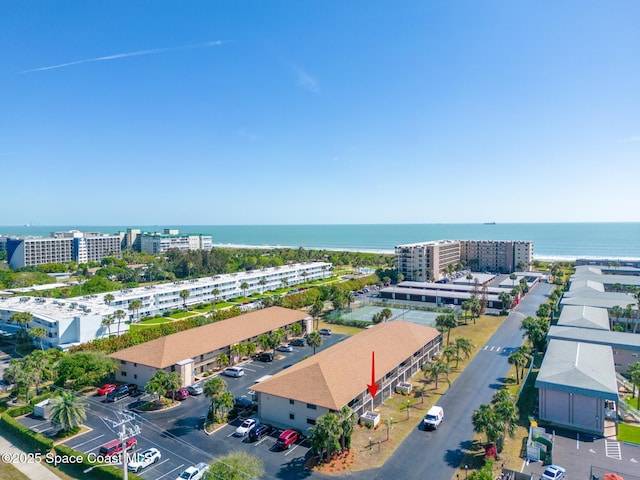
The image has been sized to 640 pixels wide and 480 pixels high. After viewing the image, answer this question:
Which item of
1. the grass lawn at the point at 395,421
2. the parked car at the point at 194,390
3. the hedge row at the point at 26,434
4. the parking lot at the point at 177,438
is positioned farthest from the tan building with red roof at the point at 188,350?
the grass lawn at the point at 395,421

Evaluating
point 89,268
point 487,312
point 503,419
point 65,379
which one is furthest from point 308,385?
point 89,268

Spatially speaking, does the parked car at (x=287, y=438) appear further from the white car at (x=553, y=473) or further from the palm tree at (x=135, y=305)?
the palm tree at (x=135, y=305)

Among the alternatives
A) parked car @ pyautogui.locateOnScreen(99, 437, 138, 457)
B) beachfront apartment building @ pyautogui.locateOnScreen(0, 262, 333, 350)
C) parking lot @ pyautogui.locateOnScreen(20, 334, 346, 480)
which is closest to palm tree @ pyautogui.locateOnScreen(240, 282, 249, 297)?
beachfront apartment building @ pyautogui.locateOnScreen(0, 262, 333, 350)

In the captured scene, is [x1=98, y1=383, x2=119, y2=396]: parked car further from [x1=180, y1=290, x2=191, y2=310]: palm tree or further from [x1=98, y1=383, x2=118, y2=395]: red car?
[x1=180, y1=290, x2=191, y2=310]: palm tree

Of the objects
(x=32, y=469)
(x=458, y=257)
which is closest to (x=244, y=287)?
(x=32, y=469)

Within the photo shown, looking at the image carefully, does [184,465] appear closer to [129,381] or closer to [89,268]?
[129,381]

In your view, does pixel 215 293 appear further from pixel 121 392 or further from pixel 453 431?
pixel 453 431
